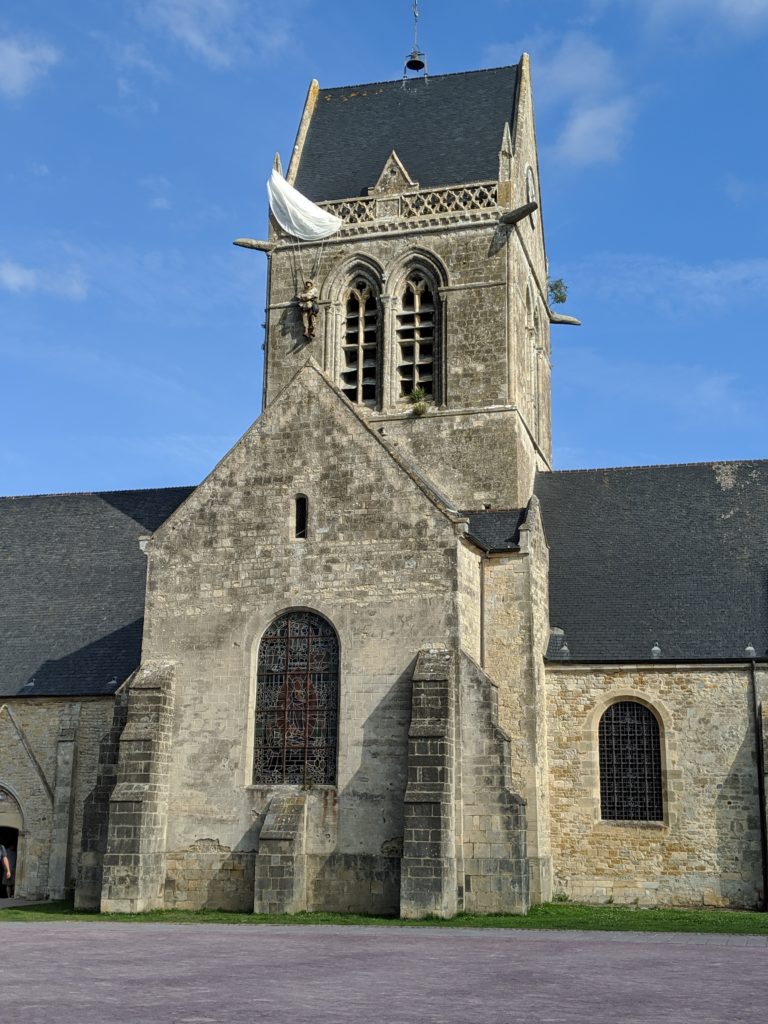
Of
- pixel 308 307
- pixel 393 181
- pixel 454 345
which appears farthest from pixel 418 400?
pixel 393 181

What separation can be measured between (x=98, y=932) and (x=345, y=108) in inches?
994

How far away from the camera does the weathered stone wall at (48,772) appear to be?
86.0 ft

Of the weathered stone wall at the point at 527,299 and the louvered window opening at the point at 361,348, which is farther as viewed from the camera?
the louvered window opening at the point at 361,348

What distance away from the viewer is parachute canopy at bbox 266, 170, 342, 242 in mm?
31375

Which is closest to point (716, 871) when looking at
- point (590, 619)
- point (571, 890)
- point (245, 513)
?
point (571, 890)

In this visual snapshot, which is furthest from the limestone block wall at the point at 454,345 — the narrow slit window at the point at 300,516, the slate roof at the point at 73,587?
the narrow slit window at the point at 300,516

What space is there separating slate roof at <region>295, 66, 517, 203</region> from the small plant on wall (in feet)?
19.6

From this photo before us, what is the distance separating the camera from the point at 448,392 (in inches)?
1157

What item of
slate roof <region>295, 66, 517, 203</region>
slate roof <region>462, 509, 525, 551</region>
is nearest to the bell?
slate roof <region>295, 66, 517, 203</region>

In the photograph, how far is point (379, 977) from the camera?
38.3ft

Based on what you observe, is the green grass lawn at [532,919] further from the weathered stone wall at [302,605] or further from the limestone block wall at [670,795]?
the weathered stone wall at [302,605]

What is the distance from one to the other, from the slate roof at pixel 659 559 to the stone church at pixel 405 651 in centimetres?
7

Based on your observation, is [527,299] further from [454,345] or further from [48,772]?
[48,772]

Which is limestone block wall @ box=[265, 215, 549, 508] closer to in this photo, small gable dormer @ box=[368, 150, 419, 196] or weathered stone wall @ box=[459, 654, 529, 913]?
small gable dormer @ box=[368, 150, 419, 196]
